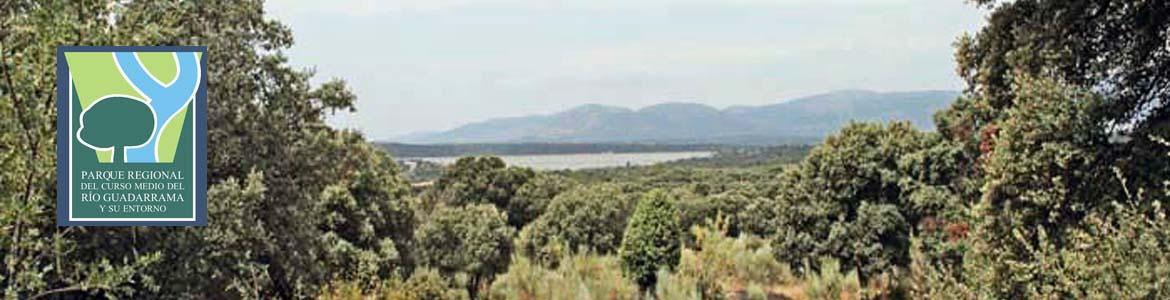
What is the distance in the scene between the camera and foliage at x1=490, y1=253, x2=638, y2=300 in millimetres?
17578

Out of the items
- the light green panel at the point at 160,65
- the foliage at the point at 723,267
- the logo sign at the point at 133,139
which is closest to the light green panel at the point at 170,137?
the logo sign at the point at 133,139

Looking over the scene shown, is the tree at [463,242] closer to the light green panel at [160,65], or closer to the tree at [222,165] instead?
the tree at [222,165]

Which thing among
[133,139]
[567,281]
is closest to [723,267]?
[567,281]

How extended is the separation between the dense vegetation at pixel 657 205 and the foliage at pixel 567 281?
0.07m

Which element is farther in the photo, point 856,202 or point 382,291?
point 856,202

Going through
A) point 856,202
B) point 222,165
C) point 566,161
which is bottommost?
point 566,161

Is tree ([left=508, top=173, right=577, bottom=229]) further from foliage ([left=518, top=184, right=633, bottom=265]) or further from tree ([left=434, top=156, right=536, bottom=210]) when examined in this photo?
foliage ([left=518, top=184, right=633, bottom=265])

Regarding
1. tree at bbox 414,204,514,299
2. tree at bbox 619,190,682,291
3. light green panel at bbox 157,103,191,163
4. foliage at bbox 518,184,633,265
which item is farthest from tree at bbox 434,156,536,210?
light green panel at bbox 157,103,191,163

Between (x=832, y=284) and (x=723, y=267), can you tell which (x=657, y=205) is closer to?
(x=723, y=267)

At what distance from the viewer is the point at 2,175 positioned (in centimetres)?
395

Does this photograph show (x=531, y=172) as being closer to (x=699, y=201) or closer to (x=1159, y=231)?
(x=699, y=201)

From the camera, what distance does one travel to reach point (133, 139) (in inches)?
233

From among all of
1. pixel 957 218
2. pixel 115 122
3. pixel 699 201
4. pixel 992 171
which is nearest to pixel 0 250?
pixel 115 122

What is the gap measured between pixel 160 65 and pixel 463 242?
1242 centimetres
